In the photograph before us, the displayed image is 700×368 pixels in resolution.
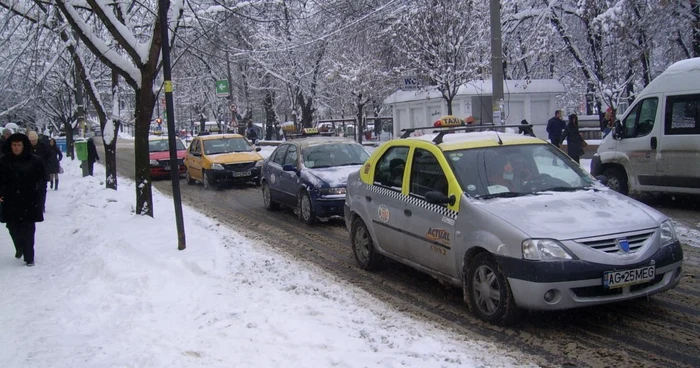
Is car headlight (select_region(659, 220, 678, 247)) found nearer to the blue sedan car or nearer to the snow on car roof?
the snow on car roof

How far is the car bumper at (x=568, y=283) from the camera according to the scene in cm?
491

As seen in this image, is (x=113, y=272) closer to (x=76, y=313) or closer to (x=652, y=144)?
(x=76, y=313)

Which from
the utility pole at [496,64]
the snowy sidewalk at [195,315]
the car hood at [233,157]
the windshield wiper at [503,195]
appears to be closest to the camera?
the snowy sidewalk at [195,315]

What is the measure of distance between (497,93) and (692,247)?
595 centimetres

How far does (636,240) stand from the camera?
16.9 feet

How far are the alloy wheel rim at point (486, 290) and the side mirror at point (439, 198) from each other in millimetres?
724

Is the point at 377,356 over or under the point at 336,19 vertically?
under

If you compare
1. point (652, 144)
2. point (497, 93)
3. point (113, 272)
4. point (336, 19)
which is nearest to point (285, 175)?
point (497, 93)

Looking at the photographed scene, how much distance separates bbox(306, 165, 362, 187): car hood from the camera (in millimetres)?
11305

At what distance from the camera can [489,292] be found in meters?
5.44

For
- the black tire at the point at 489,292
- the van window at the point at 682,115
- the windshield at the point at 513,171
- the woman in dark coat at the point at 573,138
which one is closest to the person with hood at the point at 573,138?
the woman in dark coat at the point at 573,138

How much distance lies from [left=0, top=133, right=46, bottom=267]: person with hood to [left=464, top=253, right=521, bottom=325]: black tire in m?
5.89

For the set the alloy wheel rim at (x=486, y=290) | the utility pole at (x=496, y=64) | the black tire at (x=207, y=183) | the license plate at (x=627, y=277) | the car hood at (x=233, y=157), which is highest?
the utility pole at (x=496, y=64)

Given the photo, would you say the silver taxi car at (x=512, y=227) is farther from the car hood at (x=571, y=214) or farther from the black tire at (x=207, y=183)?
the black tire at (x=207, y=183)
